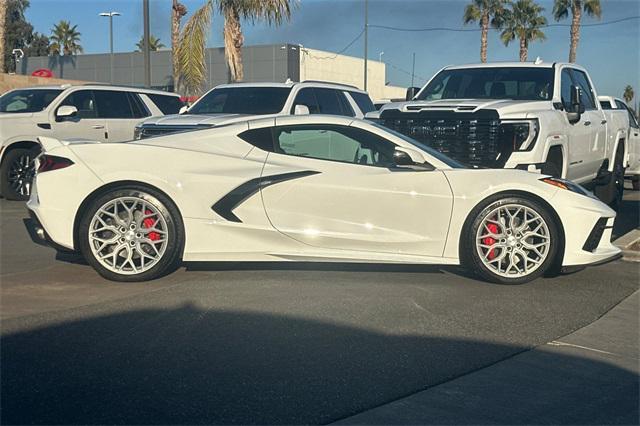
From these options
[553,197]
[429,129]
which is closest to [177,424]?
[553,197]

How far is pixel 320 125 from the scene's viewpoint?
6.75m

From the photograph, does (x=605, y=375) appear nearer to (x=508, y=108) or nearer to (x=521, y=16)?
(x=508, y=108)

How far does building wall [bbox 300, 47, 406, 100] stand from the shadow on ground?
40.9 m

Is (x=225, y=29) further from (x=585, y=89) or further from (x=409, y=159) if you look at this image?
(x=409, y=159)

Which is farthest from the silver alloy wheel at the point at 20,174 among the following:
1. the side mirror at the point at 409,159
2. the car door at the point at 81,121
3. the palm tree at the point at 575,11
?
the palm tree at the point at 575,11

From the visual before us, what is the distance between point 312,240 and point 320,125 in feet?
3.65

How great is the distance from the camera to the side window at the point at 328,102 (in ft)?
40.7

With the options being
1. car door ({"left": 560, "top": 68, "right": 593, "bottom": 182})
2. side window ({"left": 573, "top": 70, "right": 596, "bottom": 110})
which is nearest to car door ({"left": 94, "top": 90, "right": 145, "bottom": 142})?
car door ({"left": 560, "top": 68, "right": 593, "bottom": 182})

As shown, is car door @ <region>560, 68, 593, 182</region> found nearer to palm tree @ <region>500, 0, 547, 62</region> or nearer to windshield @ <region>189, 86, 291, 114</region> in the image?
windshield @ <region>189, 86, 291, 114</region>

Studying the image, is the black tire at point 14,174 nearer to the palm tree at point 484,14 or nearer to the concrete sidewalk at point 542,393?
the concrete sidewalk at point 542,393

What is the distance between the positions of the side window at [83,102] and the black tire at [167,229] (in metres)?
7.19

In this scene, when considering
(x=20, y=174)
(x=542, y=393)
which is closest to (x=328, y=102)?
(x=20, y=174)

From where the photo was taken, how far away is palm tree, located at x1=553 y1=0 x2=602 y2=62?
38.0 meters

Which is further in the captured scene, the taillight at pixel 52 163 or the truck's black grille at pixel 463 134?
the truck's black grille at pixel 463 134
